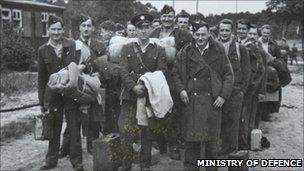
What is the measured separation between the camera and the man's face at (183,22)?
7.23 meters

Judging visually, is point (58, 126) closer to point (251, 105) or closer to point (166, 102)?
point (166, 102)

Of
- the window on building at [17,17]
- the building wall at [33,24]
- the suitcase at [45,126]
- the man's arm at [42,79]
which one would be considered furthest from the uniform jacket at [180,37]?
the building wall at [33,24]

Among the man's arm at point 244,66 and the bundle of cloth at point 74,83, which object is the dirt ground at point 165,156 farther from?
the man's arm at point 244,66

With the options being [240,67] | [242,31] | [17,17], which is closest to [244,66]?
[240,67]

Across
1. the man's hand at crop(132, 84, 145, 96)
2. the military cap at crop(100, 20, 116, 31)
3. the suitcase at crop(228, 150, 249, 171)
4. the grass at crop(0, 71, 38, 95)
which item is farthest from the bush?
the suitcase at crop(228, 150, 249, 171)

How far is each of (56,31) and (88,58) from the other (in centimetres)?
59

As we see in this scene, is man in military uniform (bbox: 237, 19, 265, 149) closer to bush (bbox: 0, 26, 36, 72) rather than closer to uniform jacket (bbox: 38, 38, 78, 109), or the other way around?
uniform jacket (bbox: 38, 38, 78, 109)

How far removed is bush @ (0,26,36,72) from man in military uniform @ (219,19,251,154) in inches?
606

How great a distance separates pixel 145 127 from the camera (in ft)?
20.1

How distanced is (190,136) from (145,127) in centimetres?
62

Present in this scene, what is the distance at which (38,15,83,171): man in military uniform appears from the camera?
6.40 m

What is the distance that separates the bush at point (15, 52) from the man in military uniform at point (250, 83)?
577 inches

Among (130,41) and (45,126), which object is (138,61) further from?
(45,126)

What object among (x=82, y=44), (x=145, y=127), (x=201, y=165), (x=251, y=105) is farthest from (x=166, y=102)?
(x=251, y=105)
